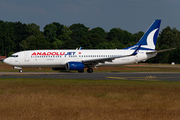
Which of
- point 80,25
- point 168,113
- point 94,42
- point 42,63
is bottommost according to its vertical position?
point 168,113

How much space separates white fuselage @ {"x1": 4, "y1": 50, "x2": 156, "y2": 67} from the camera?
144ft

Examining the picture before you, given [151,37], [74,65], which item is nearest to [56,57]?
[74,65]

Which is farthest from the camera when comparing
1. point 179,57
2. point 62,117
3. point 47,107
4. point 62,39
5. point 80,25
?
point 80,25

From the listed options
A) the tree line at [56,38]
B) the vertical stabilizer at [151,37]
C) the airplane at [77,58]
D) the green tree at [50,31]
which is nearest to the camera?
the airplane at [77,58]

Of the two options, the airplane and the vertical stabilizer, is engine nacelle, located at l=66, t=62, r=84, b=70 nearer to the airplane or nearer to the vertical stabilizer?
the airplane

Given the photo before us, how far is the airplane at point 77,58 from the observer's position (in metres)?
43.8

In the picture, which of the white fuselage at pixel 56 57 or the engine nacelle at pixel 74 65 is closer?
the engine nacelle at pixel 74 65

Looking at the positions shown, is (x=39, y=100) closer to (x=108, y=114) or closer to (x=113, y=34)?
(x=108, y=114)

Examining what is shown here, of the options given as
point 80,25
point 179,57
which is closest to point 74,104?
point 179,57

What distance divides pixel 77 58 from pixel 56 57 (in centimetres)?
343

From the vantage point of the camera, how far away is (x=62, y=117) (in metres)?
12.1

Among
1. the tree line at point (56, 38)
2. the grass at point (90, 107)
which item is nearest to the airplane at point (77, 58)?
the grass at point (90, 107)

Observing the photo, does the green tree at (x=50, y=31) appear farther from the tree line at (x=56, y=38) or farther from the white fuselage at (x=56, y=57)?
the white fuselage at (x=56, y=57)

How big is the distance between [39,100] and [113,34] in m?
184
